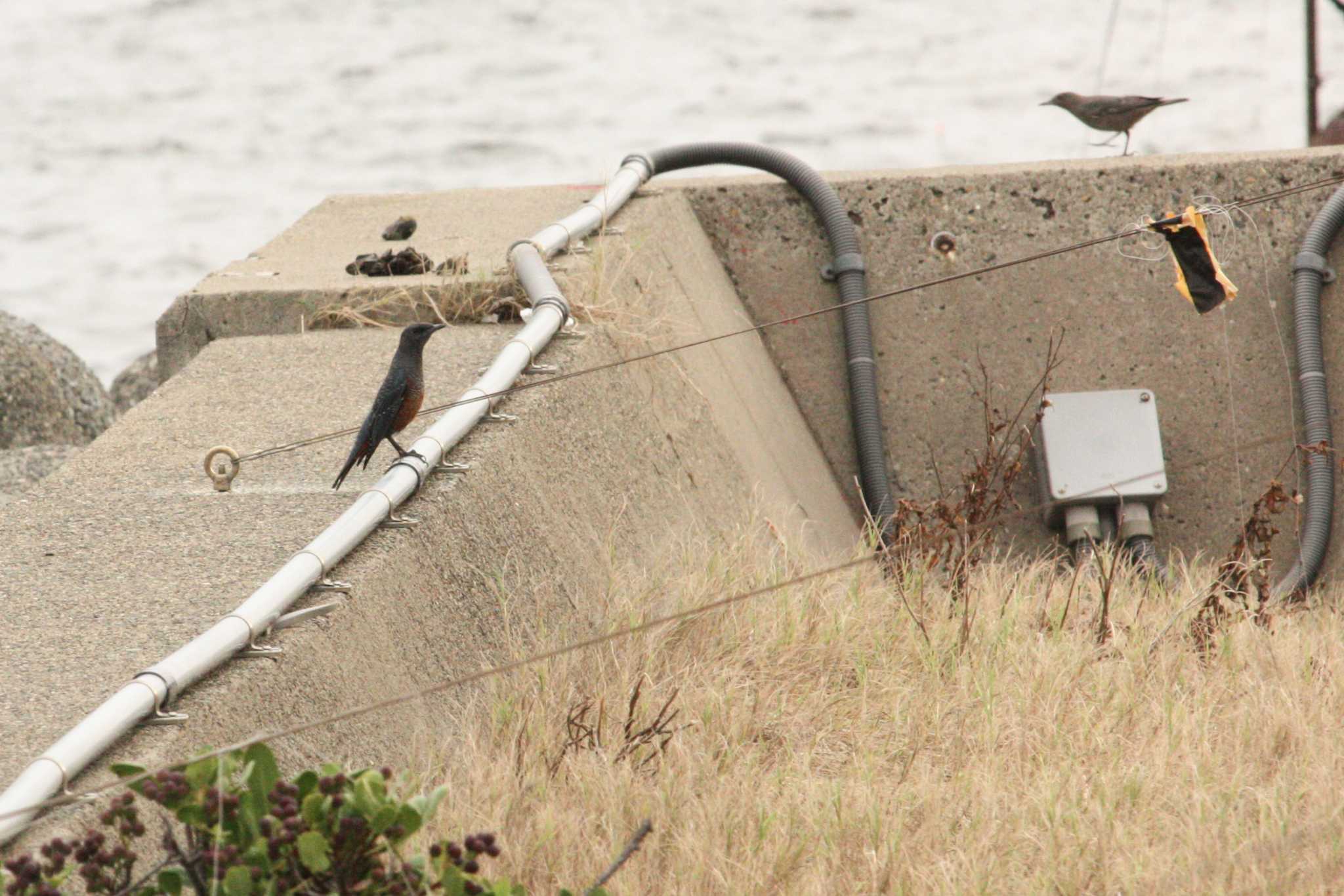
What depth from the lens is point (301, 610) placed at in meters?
2.59

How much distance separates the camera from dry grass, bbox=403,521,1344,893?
97.1 inches

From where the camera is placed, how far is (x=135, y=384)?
7.76 m

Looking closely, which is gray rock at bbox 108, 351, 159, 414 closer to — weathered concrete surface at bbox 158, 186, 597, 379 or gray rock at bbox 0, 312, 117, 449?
gray rock at bbox 0, 312, 117, 449

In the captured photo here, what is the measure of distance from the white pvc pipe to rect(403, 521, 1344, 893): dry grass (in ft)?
1.36

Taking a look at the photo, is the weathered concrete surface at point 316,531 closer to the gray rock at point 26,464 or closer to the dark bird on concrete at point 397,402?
the dark bird on concrete at point 397,402

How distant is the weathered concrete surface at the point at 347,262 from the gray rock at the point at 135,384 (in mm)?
2030

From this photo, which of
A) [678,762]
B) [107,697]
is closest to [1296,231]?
[678,762]

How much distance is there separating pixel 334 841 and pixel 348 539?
1000mm

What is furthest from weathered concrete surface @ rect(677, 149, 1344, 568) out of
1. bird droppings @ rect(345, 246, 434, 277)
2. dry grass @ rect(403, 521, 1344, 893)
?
dry grass @ rect(403, 521, 1344, 893)

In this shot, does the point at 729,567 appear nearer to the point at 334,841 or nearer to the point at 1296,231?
the point at 334,841

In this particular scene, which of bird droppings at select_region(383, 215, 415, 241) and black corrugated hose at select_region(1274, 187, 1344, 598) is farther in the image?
bird droppings at select_region(383, 215, 415, 241)

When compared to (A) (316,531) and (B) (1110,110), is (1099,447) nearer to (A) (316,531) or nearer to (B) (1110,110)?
(B) (1110,110)

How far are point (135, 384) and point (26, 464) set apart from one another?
7.87 feet

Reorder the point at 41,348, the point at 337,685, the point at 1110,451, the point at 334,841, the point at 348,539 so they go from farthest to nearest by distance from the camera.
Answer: the point at 41,348, the point at 1110,451, the point at 348,539, the point at 337,685, the point at 334,841
